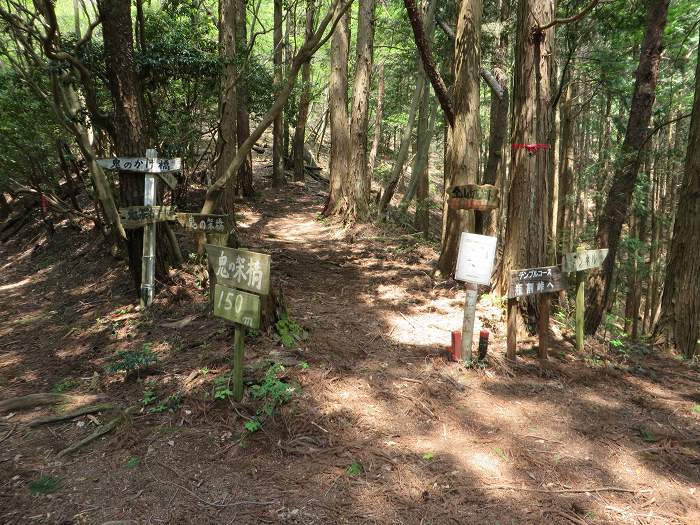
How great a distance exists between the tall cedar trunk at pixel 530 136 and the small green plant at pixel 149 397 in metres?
4.51

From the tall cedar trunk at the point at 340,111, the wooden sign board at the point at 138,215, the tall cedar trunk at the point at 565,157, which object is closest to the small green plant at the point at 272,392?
the wooden sign board at the point at 138,215

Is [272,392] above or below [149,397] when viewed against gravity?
above

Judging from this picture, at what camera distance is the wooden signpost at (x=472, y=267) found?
457 cm

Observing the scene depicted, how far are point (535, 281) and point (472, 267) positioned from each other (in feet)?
2.62

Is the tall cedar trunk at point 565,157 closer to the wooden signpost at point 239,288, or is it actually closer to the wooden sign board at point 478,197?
the wooden sign board at point 478,197

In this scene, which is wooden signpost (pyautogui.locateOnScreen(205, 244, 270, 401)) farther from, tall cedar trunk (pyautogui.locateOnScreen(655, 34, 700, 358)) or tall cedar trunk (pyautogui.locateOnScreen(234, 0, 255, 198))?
tall cedar trunk (pyautogui.locateOnScreen(234, 0, 255, 198))

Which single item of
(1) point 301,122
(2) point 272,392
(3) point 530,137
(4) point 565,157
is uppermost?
(1) point 301,122

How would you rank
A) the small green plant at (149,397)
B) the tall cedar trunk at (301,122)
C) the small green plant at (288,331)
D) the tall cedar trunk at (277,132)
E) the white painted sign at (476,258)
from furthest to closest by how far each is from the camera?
the tall cedar trunk at (301,122)
the tall cedar trunk at (277,132)
the small green plant at (288,331)
the white painted sign at (476,258)
the small green plant at (149,397)

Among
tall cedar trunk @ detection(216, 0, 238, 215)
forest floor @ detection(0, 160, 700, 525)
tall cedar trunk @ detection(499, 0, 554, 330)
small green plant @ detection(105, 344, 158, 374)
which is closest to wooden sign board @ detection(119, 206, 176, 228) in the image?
forest floor @ detection(0, 160, 700, 525)

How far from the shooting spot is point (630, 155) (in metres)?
7.85

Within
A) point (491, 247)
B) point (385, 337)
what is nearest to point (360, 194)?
point (385, 337)

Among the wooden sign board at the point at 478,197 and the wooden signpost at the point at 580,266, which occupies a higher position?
the wooden sign board at the point at 478,197

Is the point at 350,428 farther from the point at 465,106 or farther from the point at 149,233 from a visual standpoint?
the point at 465,106

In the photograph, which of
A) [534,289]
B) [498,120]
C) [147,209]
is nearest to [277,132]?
[498,120]
